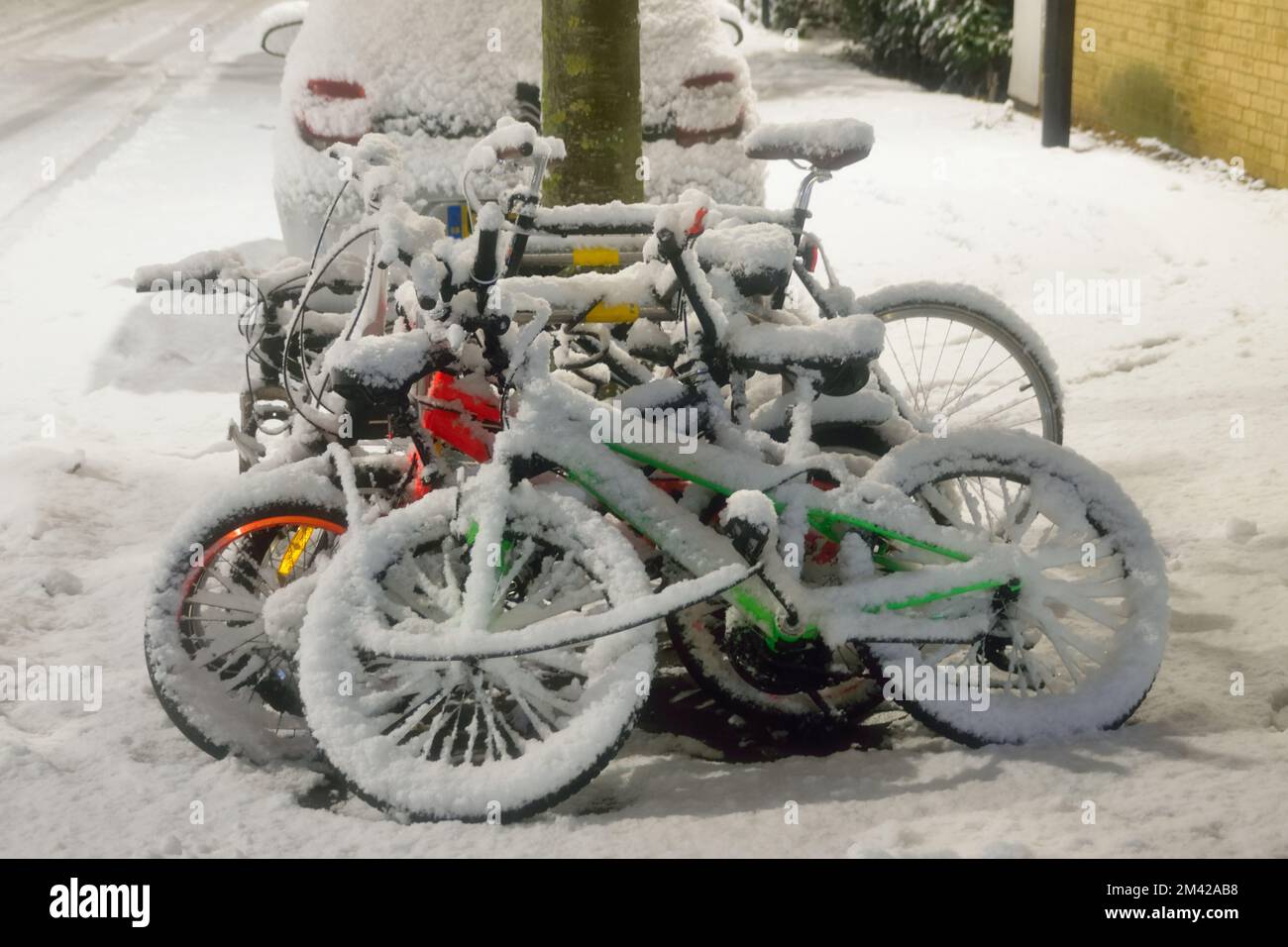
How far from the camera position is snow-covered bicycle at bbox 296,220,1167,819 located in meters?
3.43

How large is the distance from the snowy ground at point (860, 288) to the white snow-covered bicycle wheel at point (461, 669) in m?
0.11

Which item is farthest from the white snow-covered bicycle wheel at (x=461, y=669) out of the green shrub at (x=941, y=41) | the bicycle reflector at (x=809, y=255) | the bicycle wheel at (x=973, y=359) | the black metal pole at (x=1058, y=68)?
the green shrub at (x=941, y=41)

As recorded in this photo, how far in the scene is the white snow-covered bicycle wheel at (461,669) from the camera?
340cm

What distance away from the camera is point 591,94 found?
211 inches

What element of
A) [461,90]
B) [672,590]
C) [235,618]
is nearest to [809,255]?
[672,590]

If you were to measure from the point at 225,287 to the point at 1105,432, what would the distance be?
3.40 meters

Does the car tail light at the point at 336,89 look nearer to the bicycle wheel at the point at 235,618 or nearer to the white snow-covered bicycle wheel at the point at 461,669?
the bicycle wheel at the point at 235,618

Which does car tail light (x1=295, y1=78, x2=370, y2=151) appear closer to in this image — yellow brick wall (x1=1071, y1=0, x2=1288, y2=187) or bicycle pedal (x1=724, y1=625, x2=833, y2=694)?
bicycle pedal (x1=724, y1=625, x2=833, y2=694)

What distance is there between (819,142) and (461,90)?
2.50 metres

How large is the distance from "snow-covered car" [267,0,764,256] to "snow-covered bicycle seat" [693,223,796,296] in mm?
2497

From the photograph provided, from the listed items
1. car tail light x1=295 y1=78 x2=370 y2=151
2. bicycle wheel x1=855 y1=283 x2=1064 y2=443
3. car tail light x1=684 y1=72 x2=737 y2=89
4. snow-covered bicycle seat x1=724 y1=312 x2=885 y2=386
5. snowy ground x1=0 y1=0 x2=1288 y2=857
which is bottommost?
snowy ground x1=0 y1=0 x2=1288 y2=857

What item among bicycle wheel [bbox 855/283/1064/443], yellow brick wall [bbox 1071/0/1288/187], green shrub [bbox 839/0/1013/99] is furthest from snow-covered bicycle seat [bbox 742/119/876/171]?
green shrub [bbox 839/0/1013/99]

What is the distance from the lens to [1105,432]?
5.87 metres

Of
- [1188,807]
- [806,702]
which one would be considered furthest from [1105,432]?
[1188,807]
